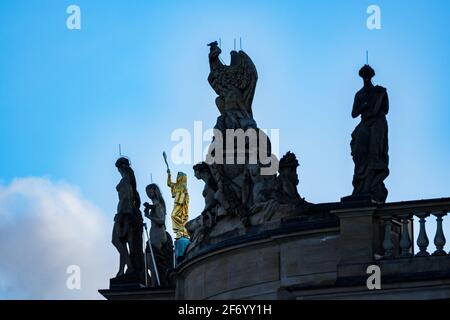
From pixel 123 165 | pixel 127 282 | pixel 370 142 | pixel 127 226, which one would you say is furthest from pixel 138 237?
pixel 370 142

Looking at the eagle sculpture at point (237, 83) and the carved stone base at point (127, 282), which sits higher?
the eagle sculpture at point (237, 83)

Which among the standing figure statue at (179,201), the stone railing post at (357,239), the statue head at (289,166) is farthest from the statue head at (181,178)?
the stone railing post at (357,239)

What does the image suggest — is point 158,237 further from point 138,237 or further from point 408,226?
point 408,226

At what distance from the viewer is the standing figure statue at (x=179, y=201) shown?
154ft

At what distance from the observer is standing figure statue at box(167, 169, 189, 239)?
4703cm

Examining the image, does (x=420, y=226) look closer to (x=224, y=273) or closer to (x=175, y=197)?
(x=224, y=273)

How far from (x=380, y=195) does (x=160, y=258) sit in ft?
28.2

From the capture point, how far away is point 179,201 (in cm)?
4725

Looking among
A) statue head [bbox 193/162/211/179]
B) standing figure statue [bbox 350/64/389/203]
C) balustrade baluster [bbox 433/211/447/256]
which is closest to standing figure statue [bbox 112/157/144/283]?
statue head [bbox 193/162/211/179]

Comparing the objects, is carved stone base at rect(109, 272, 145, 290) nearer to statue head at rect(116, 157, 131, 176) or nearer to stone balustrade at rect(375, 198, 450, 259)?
statue head at rect(116, 157, 131, 176)

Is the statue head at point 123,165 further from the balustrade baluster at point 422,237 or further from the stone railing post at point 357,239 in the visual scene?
the balustrade baluster at point 422,237

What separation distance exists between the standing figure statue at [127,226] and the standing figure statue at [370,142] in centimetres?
706

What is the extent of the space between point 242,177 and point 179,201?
22.3ft
